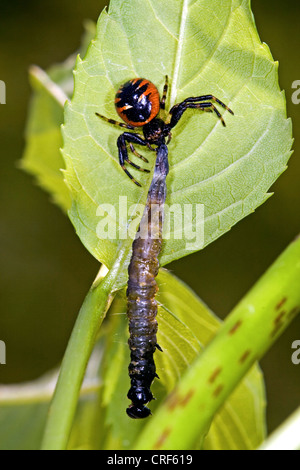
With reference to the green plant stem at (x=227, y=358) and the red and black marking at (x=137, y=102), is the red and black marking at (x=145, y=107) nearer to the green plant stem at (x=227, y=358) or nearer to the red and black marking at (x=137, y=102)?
the red and black marking at (x=137, y=102)

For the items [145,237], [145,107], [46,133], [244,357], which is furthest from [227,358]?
[46,133]

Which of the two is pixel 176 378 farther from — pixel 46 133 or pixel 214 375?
pixel 46 133

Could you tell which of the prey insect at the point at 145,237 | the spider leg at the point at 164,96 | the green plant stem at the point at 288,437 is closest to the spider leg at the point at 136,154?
the prey insect at the point at 145,237

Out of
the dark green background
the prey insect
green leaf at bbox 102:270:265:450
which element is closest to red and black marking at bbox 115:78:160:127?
the prey insect

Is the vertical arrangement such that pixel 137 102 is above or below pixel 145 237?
above
